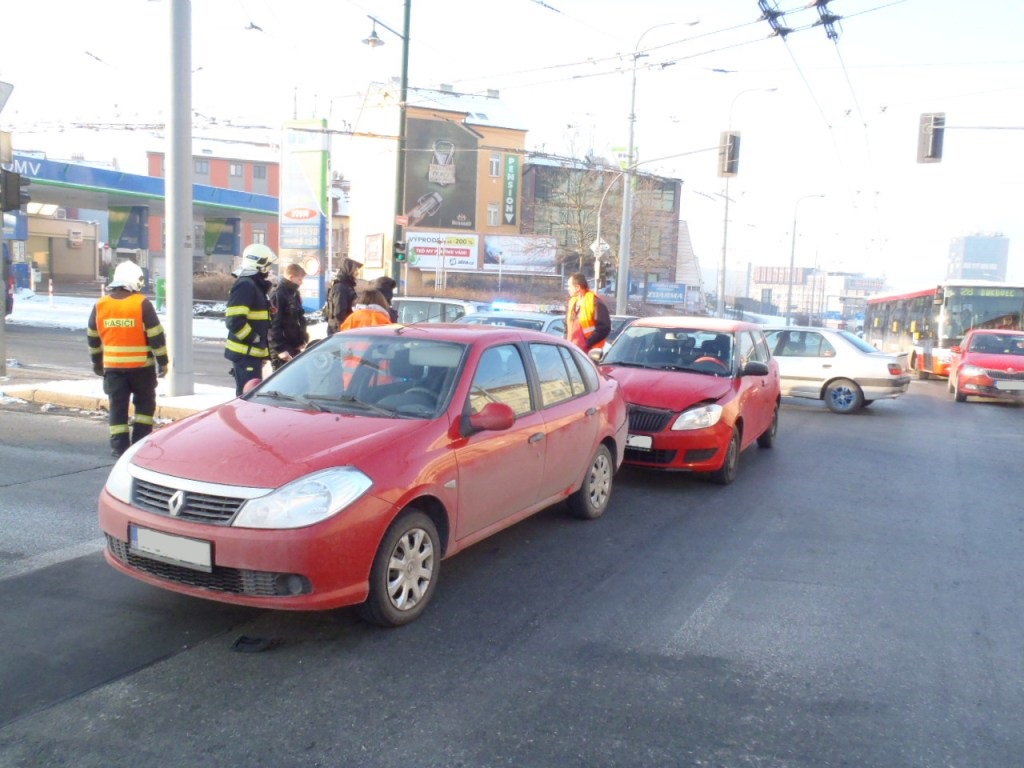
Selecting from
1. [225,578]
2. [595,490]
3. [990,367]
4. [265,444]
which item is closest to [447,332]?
[265,444]

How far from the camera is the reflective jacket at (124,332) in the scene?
24.3 feet

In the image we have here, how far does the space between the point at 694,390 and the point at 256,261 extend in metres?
4.38

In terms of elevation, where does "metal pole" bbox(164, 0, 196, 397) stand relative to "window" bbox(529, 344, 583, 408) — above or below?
above

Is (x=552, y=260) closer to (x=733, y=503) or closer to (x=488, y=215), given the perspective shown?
(x=488, y=215)

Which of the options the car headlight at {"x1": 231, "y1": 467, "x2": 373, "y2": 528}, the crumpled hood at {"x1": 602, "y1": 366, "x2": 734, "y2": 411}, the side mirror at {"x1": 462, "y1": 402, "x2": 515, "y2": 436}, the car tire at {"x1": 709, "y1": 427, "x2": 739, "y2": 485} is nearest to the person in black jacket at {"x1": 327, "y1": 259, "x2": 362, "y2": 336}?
the crumpled hood at {"x1": 602, "y1": 366, "x2": 734, "y2": 411}

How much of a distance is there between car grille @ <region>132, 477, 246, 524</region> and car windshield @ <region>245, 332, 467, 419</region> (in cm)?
103

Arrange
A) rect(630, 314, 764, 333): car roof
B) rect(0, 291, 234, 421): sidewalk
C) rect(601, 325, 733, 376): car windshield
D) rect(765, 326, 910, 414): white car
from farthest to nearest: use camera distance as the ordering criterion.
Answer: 1. rect(765, 326, 910, 414): white car
2. rect(0, 291, 234, 421): sidewalk
3. rect(630, 314, 764, 333): car roof
4. rect(601, 325, 733, 376): car windshield

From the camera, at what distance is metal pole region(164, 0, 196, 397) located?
34.3 ft

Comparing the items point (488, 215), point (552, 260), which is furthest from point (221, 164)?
point (552, 260)

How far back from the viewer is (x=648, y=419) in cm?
802

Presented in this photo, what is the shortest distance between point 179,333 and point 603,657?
316 inches

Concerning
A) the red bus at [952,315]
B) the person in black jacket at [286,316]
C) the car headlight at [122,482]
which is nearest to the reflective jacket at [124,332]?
the person in black jacket at [286,316]

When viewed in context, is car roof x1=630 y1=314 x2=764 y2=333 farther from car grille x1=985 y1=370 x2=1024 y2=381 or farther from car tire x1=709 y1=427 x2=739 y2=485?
car grille x1=985 y1=370 x2=1024 y2=381

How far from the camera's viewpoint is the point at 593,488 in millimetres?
6750
